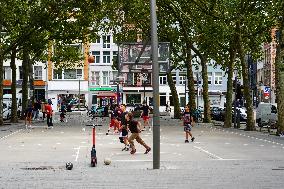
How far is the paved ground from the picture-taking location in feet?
50.0

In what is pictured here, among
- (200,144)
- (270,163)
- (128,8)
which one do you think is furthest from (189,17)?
(270,163)

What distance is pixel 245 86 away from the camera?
1702 inches

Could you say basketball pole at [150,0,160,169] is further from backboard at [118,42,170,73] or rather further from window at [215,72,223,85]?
window at [215,72,223,85]

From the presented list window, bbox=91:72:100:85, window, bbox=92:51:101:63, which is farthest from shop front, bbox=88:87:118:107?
window, bbox=92:51:101:63

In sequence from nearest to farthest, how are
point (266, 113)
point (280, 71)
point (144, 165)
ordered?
point (144, 165)
point (280, 71)
point (266, 113)

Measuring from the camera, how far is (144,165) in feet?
65.5

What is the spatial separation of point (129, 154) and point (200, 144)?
6.11 meters

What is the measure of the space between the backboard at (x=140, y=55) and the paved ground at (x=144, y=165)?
2.95m

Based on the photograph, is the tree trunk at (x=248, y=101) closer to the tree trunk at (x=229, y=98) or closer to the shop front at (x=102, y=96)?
the tree trunk at (x=229, y=98)

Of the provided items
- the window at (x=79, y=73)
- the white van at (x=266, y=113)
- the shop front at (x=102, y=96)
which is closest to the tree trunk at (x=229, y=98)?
the white van at (x=266, y=113)

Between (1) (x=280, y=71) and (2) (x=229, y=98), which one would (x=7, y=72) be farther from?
(1) (x=280, y=71)

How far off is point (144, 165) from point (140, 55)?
320 cm

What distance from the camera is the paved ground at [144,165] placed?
1525 centimetres

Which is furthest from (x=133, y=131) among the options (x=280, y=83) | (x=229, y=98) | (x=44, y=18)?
(x=229, y=98)
